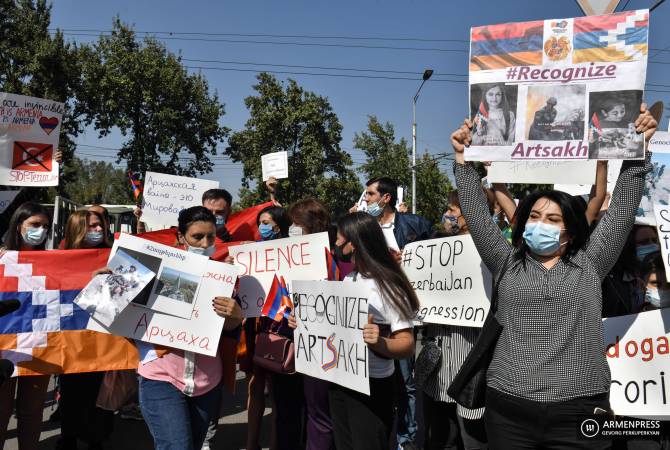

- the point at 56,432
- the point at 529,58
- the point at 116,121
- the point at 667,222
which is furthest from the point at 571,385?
the point at 116,121

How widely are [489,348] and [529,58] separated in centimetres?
150

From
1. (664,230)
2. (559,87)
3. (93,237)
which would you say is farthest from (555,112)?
(93,237)

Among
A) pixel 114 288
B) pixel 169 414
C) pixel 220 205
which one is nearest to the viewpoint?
pixel 169 414

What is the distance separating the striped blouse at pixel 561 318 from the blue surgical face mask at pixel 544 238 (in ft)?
0.23

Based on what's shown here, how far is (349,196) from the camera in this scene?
121 feet

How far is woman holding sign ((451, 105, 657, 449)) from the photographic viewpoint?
8.09 ft

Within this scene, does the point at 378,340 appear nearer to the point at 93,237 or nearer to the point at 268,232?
the point at 268,232

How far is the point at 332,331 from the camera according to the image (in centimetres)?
318

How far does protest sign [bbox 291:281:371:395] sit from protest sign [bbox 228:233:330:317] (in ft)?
1.53

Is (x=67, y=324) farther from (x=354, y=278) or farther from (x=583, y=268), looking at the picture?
(x=583, y=268)

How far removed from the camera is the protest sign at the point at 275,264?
393 cm

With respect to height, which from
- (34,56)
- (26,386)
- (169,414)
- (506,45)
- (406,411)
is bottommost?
(406,411)

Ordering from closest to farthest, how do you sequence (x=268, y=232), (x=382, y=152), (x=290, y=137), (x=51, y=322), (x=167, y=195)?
1. (x=51, y=322)
2. (x=268, y=232)
3. (x=167, y=195)
4. (x=290, y=137)
5. (x=382, y=152)

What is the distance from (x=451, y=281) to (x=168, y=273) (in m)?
1.80
